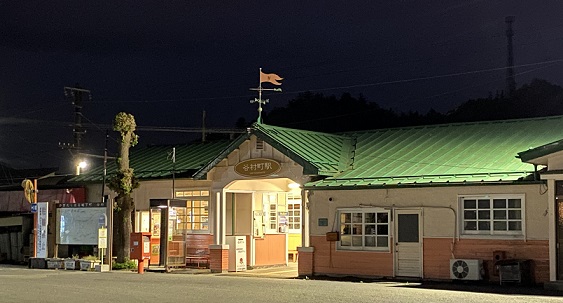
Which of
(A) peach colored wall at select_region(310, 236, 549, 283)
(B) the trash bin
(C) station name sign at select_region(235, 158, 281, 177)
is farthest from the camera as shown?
(C) station name sign at select_region(235, 158, 281, 177)

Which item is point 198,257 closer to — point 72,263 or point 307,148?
point 72,263

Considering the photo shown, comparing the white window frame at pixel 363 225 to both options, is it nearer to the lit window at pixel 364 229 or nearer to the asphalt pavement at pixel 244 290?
the lit window at pixel 364 229

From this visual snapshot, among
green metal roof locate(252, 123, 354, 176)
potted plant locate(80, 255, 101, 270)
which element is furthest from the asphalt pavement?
potted plant locate(80, 255, 101, 270)

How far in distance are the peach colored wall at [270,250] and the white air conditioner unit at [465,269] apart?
8.48m

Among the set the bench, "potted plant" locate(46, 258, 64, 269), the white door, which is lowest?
"potted plant" locate(46, 258, 64, 269)

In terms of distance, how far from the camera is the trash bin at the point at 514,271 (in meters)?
19.6

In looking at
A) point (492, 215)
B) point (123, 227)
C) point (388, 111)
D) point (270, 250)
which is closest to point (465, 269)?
point (492, 215)

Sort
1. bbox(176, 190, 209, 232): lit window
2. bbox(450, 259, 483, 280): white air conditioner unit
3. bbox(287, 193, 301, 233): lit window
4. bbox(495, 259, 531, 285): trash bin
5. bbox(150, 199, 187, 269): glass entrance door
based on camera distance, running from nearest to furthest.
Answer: bbox(495, 259, 531, 285): trash bin
bbox(450, 259, 483, 280): white air conditioner unit
bbox(150, 199, 187, 269): glass entrance door
bbox(176, 190, 209, 232): lit window
bbox(287, 193, 301, 233): lit window

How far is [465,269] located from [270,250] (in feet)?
29.9

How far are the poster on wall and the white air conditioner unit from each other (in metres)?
15.8

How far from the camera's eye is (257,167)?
2541 centimetres

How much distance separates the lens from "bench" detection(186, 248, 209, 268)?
28172 millimetres

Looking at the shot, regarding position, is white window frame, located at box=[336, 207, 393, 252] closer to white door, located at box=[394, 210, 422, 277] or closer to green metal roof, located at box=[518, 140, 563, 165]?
white door, located at box=[394, 210, 422, 277]

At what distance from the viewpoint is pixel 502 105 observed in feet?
179
